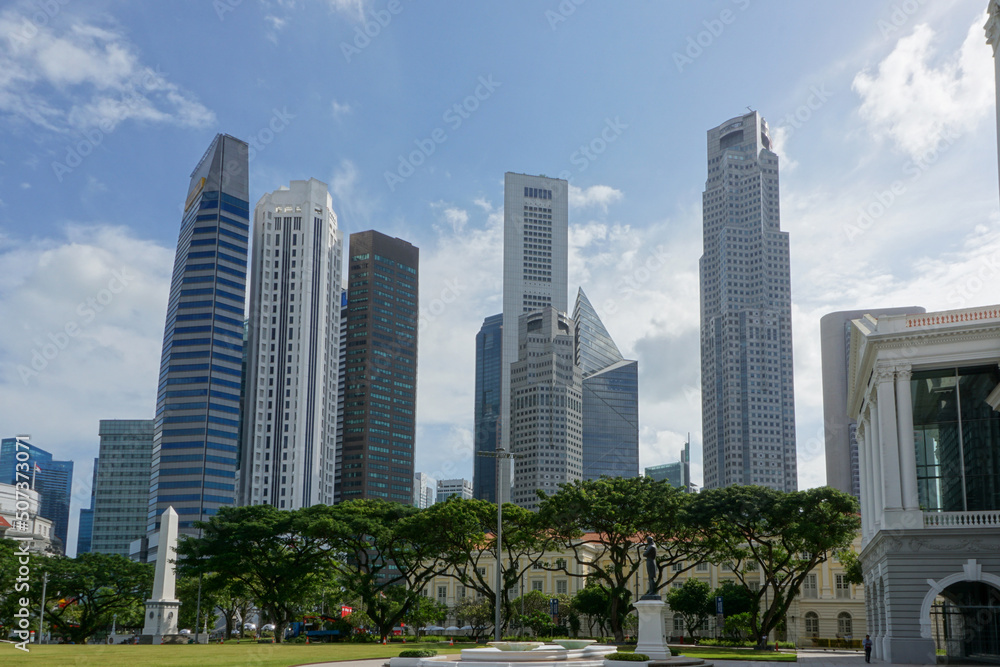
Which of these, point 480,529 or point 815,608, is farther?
point 815,608

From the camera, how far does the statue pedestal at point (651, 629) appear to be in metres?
35.2

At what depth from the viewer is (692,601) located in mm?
83812

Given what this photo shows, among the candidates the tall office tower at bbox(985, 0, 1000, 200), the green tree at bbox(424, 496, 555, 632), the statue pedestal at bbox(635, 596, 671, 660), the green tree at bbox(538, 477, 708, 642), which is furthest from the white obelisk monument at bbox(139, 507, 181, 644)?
the tall office tower at bbox(985, 0, 1000, 200)

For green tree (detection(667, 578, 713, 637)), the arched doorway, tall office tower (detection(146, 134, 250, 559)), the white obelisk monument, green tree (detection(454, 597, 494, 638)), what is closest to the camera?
the arched doorway

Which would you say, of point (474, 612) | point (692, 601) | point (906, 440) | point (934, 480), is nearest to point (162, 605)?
point (474, 612)

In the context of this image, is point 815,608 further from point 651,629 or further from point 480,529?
point 651,629

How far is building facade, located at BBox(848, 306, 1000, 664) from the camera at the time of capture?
132 feet

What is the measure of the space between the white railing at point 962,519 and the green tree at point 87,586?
Answer: 61.4 m

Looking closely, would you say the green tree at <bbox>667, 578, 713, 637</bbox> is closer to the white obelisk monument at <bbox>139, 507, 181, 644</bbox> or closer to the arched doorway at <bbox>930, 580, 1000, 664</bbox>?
the arched doorway at <bbox>930, 580, 1000, 664</bbox>

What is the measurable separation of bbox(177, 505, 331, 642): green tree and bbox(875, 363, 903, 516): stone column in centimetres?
4209

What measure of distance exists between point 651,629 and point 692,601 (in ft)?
169

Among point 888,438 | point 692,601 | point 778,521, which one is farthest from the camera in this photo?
point 692,601

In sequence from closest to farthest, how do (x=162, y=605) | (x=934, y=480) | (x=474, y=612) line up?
(x=934, y=480) → (x=162, y=605) → (x=474, y=612)

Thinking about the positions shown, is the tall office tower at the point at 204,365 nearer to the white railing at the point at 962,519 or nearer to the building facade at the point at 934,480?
the building facade at the point at 934,480
